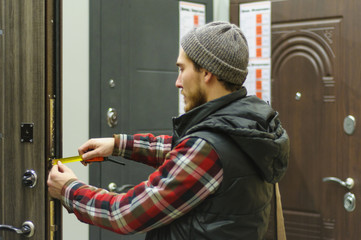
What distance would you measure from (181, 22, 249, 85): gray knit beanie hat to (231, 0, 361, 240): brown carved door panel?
1.37 m

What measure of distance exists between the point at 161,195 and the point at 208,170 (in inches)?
5.9

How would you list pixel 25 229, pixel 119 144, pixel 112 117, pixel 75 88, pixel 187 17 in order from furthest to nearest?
1. pixel 187 17
2. pixel 112 117
3. pixel 75 88
4. pixel 119 144
5. pixel 25 229

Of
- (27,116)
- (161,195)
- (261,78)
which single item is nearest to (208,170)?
(161,195)

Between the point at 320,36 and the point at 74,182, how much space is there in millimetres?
1879

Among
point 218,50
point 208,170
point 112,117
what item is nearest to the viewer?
point 208,170

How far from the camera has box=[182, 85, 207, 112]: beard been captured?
1.52 m

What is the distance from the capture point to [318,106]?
2.77 m

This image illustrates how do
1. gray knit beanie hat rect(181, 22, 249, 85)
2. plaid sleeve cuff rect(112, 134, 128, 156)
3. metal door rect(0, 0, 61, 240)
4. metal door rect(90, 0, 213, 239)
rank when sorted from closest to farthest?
1. gray knit beanie hat rect(181, 22, 249, 85)
2. metal door rect(0, 0, 61, 240)
3. plaid sleeve cuff rect(112, 134, 128, 156)
4. metal door rect(90, 0, 213, 239)

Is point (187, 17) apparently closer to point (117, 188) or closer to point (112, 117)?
point (112, 117)

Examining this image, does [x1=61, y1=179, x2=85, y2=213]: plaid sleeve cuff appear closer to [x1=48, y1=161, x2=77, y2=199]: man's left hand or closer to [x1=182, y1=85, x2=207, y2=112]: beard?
[x1=48, y1=161, x2=77, y2=199]: man's left hand

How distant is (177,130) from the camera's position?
1555 mm

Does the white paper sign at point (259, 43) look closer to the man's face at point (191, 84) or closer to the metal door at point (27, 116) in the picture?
the man's face at point (191, 84)

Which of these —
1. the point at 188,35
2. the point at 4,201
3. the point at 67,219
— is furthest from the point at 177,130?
the point at 67,219

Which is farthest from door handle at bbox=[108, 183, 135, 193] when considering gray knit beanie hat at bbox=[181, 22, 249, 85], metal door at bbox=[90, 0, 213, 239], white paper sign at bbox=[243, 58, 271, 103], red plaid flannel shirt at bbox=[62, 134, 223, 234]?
gray knit beanie hat at bbox=[181, 22, 249, 85]
